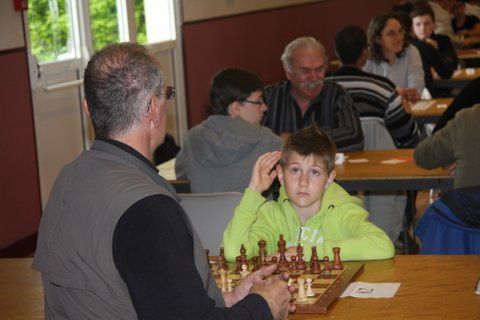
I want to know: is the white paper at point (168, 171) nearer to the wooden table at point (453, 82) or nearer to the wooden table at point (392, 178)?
the wooden table at point (392, 178)

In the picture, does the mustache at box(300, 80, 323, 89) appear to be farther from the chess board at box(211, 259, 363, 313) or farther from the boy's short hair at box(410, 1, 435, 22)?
the boy's short hair at box(410, 1, 435, 22)

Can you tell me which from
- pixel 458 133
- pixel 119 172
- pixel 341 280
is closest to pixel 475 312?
pixel 341 280

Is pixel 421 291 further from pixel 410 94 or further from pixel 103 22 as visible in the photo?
pixel 103 22

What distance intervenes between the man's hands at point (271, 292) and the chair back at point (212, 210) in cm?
144

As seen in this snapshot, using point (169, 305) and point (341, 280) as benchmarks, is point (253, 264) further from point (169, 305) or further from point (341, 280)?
point (169, 305)

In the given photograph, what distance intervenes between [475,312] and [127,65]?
1147 millimetres

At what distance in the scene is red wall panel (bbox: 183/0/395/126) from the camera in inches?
387

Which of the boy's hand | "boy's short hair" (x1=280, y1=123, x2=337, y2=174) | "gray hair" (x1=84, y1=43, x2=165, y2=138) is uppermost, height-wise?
"gray hair" (x1=84, y1=43, x2=165, y2=138)

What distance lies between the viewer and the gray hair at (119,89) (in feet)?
6.94

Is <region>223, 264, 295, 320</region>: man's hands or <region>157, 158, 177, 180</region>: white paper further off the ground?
<region>223, 264, 295, 320</region>: man's hands

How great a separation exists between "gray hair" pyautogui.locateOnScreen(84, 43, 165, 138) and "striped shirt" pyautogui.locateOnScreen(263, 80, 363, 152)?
3.40 metres

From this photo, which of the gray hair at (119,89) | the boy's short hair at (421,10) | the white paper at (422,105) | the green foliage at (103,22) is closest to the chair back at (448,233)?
the gray hair at (119,89)

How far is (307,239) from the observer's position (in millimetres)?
3410

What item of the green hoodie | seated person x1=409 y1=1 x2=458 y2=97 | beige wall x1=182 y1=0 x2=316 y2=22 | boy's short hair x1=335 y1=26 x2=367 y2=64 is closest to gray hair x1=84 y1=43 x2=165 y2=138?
the green hoodie
